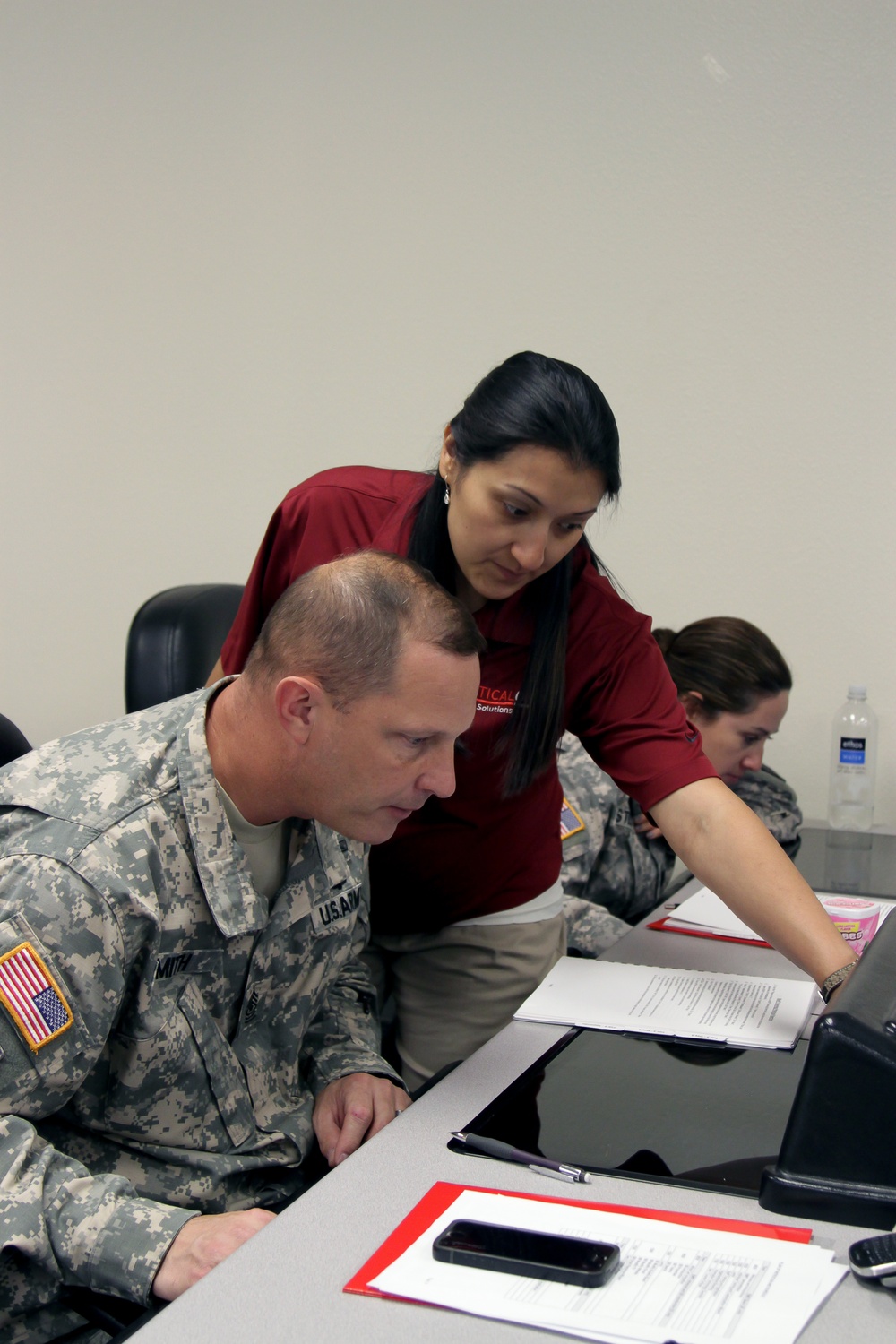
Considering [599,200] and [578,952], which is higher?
[599,200]

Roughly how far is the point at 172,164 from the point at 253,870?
2.11 m

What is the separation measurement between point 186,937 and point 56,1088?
178 millimetres

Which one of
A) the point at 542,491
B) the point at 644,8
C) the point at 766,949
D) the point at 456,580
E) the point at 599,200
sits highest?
the point at 644,8

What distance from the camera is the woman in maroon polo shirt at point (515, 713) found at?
4.08 feet

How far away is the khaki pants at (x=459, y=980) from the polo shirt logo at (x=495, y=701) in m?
0.35

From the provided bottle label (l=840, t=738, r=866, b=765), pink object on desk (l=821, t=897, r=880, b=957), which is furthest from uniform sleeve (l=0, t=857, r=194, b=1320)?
bottle label (l=840, t=738, r=866, b=765)

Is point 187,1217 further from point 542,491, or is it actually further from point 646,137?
point 646,137

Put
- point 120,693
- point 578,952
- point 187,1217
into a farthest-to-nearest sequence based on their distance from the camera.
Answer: point 120,693, point 578,952, point 187,1217

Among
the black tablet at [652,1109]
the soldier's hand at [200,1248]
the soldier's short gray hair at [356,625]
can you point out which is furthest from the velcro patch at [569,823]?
the soldier's hand at [200,1248]

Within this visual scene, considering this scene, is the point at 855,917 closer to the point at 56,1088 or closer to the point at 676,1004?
the point at 676,1004

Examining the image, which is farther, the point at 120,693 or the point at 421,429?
the point at 120,693

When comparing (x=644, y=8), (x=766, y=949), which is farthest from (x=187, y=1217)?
(x=644, y=8)

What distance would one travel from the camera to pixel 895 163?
2.32 metres

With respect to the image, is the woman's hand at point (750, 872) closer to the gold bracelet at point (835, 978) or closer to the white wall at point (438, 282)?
the gold bracelet at point (835, 978)
